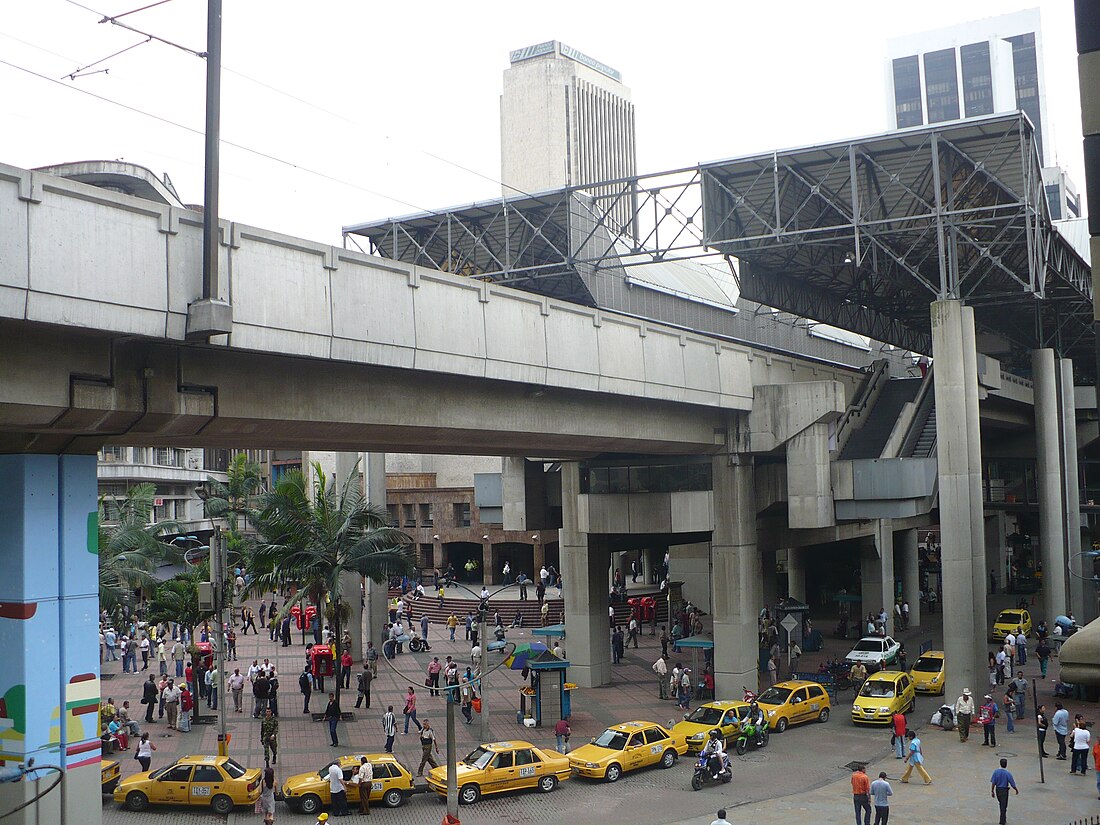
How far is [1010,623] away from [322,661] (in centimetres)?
2876

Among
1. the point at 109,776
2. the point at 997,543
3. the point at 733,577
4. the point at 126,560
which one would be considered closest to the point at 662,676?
the point at 733,577

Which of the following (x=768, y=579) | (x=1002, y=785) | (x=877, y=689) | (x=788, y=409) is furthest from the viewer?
(x=768, y=579)

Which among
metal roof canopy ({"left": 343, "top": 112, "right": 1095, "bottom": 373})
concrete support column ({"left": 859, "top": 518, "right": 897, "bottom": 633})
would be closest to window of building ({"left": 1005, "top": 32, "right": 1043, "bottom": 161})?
metal roof canopy ({"left": 343, "top": 112, "right": 1095, "bottom": 373})

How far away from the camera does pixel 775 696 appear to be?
31.1 m

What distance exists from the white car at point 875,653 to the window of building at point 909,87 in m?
178

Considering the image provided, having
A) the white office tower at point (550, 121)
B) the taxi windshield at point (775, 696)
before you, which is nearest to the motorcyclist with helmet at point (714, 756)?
the taxi windshield at point (775, 696)

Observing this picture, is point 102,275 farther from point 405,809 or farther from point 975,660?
point 975,660

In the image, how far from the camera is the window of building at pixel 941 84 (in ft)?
643

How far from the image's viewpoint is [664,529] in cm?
3462

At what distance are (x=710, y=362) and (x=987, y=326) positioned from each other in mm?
31738

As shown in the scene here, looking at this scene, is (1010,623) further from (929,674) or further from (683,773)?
(683,773)

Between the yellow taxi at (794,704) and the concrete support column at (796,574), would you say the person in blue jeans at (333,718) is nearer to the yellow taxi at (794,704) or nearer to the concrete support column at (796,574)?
the yellow taxi at (794,704)

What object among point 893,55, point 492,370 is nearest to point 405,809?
point 492,370

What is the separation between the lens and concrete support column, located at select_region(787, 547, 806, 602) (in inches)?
2205
